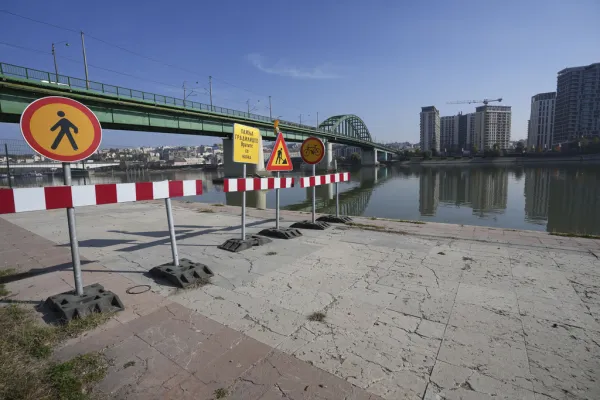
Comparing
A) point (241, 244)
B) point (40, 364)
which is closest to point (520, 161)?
point (241, 244)

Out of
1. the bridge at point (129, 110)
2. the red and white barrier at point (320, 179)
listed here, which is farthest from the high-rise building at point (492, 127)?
the red and white barrier at point (320, 179)

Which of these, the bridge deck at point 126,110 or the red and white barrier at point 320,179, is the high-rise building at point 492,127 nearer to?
the bridge deck at point 126,110

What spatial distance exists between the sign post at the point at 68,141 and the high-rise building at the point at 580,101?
479 ft

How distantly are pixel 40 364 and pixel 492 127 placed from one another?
168982 mm

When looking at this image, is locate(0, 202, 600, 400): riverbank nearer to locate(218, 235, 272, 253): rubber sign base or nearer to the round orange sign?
locate(218, 235, 272, 253): rubber sign base

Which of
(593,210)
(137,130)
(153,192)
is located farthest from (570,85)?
(153,192)

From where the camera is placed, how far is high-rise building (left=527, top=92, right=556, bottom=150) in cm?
13011

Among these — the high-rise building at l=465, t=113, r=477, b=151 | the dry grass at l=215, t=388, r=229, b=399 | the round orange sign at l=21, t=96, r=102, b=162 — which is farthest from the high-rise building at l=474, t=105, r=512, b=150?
the dry grass at l=215, t=388, r=229, b=399

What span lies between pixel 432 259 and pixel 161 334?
3.97 m

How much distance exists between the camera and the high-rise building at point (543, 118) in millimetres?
130113

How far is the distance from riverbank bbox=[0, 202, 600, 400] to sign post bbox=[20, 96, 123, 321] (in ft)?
1.09

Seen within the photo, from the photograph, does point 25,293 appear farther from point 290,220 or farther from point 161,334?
point 290,220

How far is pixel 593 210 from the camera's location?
15.0 metres

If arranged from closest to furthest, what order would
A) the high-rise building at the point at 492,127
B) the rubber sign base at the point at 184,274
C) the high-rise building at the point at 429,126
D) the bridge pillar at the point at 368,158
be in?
the rubber sign base at the point at 184,274 → the bridge pillar at the point at 368,158 → the high-rise building at the point at 492,127 → the high-rise building at the point at 429,126
